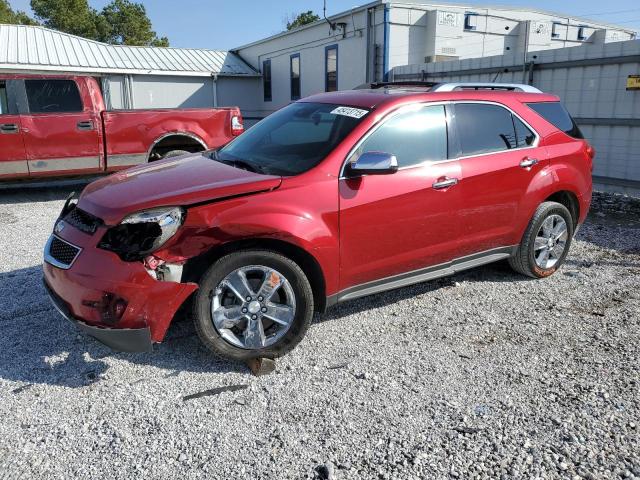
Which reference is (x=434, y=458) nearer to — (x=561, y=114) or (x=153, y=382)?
(x=153, y=382)

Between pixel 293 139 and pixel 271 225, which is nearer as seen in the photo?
pixel 271 225

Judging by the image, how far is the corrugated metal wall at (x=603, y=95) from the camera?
28.4ft

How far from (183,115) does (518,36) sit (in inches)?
515

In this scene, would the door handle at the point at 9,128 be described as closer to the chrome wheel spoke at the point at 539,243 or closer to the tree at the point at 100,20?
the chrome wheel spoke at the point at 539,243

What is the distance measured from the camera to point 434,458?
2.60m

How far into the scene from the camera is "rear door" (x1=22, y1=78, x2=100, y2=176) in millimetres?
8188

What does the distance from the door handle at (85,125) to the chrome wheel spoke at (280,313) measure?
644cm

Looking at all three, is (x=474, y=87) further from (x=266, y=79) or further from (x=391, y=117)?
(x=266, y=79)

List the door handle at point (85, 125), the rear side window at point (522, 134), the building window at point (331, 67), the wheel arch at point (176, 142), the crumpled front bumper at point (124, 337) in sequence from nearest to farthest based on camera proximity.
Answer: the crumpled front bumper at point (124, 337) < the rear side window at point (522, 134) < the door handle at point (85, 125) < the wheel arch at point (176, 142) < the building window at point (331, 67)

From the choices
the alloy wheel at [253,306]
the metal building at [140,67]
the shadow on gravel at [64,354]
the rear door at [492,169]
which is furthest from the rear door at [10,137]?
the metal building at [140,67]

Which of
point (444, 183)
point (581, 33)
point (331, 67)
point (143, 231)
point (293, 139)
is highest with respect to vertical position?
point (581, 33)

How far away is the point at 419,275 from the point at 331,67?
1502 cm

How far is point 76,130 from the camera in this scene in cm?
838

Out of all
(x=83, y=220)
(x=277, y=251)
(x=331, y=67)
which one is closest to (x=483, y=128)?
(x=277, y=251)
